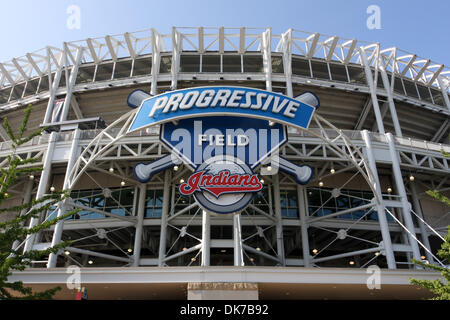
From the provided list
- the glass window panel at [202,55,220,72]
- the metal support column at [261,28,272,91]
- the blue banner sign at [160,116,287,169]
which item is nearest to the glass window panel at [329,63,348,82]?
the metal support column at [261,28,272,91]

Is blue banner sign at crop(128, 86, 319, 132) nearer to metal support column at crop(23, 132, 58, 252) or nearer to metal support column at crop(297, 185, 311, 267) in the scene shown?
metal support column at crop(23, 132, 58, 252)

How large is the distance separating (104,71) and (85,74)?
6.28 ft

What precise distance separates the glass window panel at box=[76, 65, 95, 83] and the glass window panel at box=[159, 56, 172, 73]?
6.82 metres

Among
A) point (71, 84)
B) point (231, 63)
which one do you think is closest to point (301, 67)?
point (231, 63)

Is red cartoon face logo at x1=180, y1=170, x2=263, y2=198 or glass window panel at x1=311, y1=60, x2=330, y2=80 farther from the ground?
glass window panel at x1=311, y1=60, x2=330, y2=80

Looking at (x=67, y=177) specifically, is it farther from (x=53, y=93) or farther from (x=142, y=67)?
(x=142, y=67)

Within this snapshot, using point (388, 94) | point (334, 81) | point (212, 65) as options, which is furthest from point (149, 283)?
point (388, 94)

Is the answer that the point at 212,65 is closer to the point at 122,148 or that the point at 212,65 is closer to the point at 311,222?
the point at 122,148

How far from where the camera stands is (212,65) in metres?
31.3

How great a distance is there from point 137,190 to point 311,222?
13.9m

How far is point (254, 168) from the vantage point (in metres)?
18.5

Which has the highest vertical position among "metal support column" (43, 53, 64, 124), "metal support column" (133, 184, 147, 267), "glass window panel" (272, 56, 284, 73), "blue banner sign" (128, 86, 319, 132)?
"glass window panel" (272, 56, 284, 73)

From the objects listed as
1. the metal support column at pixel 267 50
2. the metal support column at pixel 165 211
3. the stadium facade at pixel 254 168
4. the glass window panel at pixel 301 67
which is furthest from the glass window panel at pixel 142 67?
the glass window panel at pixel 301 67

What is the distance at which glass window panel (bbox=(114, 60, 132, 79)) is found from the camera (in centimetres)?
3206
